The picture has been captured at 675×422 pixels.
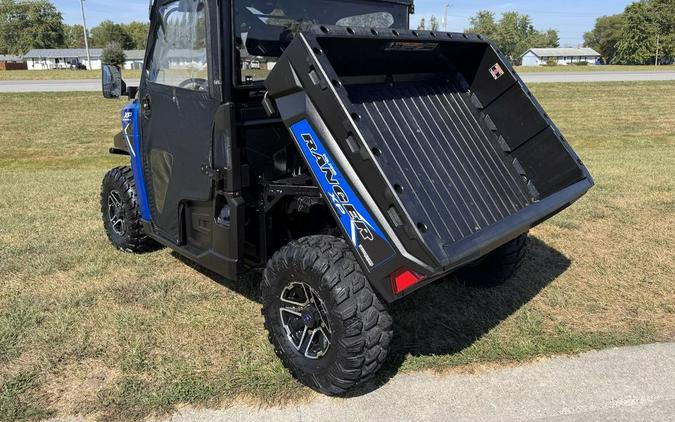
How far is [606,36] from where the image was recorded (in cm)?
9744

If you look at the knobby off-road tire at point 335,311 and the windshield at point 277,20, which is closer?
the knobby off-road tire at point 335,311

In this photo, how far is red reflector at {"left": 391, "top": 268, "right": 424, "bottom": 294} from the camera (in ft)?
8.34

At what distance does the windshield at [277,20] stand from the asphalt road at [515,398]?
1.89m

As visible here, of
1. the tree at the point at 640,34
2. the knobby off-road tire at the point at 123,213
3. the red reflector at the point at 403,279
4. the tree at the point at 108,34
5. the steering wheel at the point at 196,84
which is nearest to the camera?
the red reflector at the point at 403,279

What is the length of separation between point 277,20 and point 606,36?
109 m

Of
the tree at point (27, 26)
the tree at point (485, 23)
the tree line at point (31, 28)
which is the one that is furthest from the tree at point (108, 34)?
the tree at point (485, 23)

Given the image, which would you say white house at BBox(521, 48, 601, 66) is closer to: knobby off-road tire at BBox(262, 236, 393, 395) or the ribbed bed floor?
the ribbed bed floor

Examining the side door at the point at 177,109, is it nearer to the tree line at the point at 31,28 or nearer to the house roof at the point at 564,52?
the tree line at the point at 31,28

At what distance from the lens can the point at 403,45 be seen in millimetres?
3238

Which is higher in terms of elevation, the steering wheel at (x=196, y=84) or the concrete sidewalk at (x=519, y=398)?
the steering wheel at (x=196, y=84)

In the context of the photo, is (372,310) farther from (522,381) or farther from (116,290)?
(116,290)

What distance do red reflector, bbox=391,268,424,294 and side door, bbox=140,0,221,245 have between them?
137cm

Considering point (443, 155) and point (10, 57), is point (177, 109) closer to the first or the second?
point (443, 155)

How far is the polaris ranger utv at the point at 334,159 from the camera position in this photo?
265 cm
